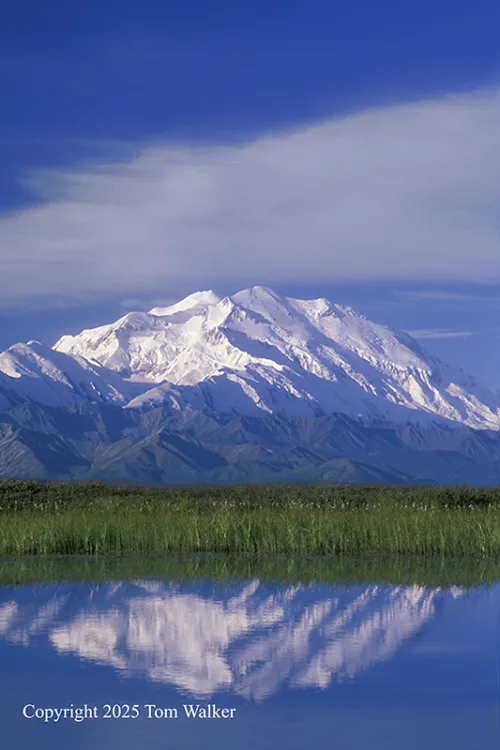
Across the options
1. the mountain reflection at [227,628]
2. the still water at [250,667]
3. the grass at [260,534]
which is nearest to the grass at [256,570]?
the grass at [260,534]

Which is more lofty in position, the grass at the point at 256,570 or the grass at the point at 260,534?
the grass at the point at 260,534

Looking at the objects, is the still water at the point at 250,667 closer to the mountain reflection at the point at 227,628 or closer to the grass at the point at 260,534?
the mountain reflection at the point at 227,628

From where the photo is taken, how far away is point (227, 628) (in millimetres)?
22000

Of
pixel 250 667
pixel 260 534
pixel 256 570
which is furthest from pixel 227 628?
pixel 260 534

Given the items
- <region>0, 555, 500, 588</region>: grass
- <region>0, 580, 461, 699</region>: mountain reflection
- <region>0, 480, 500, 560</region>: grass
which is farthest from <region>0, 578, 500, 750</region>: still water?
<region>0, 480, 500, 560</region>: grass

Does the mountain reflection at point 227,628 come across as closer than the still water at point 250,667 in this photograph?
No

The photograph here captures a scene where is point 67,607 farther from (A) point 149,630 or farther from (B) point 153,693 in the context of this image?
(B) point 153,693

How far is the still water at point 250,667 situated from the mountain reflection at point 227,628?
4 cm

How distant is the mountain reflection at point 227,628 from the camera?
18500mm

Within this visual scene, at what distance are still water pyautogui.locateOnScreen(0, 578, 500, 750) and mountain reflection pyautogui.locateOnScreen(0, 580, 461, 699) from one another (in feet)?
0.12

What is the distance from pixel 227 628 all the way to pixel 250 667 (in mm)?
3292

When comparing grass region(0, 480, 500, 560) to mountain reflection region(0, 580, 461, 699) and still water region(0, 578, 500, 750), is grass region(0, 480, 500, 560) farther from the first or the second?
still water region(0, 578, 500, 750)

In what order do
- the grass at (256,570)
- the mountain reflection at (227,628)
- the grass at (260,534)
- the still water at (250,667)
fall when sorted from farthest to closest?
the grass at (260,534), the grass at (256,570), the mountain reflection at (227,628), the still water at (250,667)

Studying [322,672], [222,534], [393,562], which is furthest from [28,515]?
[322,672]
